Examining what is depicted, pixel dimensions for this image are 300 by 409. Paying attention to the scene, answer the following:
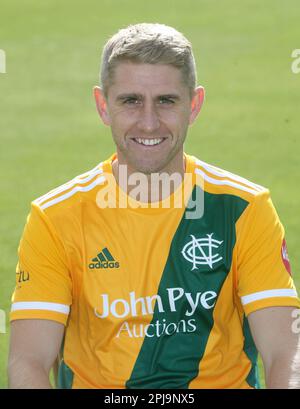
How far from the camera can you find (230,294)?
13.1 feet

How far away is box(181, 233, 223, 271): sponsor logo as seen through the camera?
399 cm

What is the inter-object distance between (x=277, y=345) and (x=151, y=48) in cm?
113

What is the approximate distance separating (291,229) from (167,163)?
3342 millimetres

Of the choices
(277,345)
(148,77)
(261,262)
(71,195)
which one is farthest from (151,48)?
(277,345)

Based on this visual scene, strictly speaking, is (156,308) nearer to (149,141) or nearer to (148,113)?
(149,141)

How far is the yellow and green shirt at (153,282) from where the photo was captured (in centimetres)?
393

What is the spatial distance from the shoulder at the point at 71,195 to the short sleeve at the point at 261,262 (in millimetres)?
559

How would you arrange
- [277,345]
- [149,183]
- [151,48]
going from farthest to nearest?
1. [149,183]
2. [151,48]
3. [277,345]

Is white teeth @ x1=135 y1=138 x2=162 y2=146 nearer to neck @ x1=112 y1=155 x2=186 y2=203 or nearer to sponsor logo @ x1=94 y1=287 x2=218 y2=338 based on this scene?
neck @ x1=112 y1=155 x2=186 y2=203

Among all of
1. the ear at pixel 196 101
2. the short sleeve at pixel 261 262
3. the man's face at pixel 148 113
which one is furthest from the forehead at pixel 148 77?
the short sleeve at pixel 261 262

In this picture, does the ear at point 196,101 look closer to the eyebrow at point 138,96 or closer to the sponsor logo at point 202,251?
the eyebrow at point 138,96

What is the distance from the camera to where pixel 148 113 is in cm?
394

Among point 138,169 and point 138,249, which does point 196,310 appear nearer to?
point 138,249

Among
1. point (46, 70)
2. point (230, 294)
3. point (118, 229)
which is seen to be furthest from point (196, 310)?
point (46, 70)
